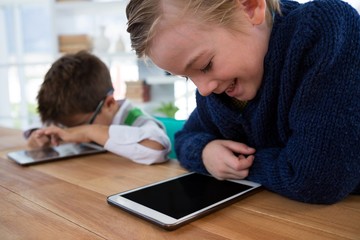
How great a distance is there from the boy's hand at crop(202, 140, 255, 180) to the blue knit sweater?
2 cm

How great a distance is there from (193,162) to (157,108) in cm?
191

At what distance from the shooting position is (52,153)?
36.6 inches

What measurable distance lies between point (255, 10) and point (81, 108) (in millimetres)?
695

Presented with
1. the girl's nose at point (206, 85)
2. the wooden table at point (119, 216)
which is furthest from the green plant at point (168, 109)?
the girl's nose at point (206, 85)

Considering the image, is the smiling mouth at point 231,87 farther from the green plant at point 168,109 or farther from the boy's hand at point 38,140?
the green plant at point 168,109

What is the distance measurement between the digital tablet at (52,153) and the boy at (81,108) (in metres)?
A: 0.03

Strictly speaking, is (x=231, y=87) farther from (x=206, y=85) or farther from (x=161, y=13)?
(x=161, y=13)

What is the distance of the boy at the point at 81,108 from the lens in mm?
990

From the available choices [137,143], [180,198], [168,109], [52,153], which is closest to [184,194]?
[180,198]

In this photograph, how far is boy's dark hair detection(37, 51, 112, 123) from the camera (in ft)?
3.52

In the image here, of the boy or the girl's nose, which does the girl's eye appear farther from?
the boy

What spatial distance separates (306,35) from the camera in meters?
0.55

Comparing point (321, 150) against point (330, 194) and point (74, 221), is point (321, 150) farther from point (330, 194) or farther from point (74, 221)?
point (74, 221)

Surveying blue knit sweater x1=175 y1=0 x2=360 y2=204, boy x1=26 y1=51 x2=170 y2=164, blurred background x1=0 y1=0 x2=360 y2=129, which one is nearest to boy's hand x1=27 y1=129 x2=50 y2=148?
boy x1=26 y1=51 x2=170 y2=164
